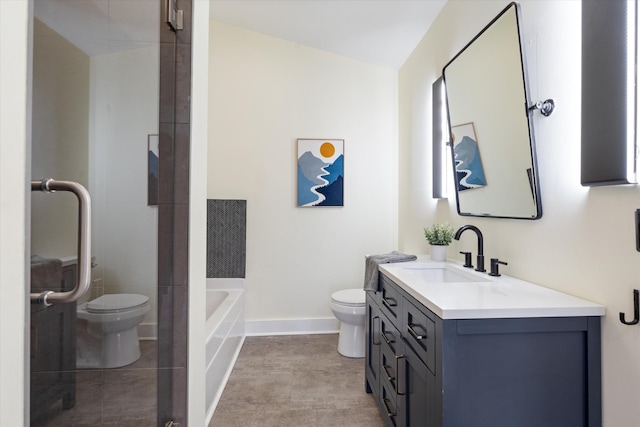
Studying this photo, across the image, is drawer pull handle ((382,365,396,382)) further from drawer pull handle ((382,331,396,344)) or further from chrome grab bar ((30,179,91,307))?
chrome grab bar ((30,179,91,307))

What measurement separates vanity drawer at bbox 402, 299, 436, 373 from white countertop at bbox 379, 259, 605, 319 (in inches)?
2.2

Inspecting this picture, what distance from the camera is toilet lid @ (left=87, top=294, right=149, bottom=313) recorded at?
98 centimetres

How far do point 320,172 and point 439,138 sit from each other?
1206 millimetres

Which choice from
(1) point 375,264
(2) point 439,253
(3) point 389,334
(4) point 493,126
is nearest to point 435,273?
(2) point 439,253

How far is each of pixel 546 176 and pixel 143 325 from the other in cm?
170

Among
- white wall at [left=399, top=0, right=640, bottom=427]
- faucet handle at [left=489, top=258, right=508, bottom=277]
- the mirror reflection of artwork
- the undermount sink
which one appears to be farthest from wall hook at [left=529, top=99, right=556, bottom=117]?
the undermount sink

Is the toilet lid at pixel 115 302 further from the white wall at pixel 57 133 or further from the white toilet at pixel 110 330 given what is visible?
the white wall at pixel 57 133

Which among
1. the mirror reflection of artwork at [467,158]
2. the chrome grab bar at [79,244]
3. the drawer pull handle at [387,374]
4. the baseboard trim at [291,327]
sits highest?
the mirror reflection of artwork at [467,158]

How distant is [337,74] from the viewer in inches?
124

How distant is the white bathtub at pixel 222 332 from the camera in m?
1.93

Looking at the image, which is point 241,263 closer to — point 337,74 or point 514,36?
point 337,74

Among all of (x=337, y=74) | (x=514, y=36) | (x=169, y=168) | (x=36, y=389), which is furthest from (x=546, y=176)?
(x=337, y=74)

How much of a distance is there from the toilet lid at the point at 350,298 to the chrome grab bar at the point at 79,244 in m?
2.00

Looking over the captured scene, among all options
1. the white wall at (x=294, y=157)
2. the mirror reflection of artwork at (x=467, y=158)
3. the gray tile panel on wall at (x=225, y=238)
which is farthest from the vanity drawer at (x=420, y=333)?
the gray tile panel on wall at (x=225, y=238)
